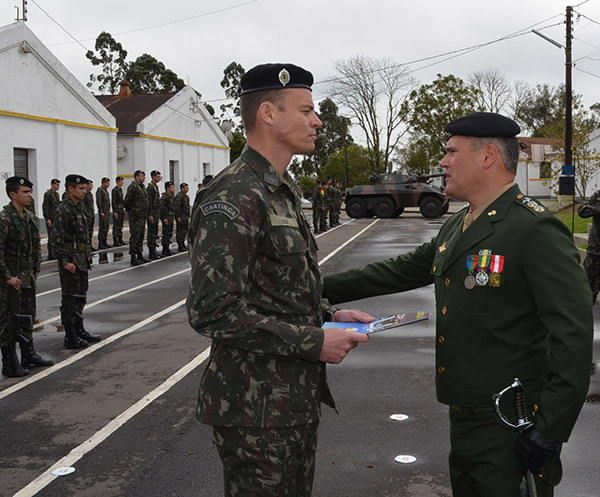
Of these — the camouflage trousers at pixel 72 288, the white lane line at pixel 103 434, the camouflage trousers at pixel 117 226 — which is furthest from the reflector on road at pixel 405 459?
the camouflage trousers at pixel 117 226

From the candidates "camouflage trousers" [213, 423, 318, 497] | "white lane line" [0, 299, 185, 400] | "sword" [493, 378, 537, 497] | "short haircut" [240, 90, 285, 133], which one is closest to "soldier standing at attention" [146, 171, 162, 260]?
"white lane line" [0, 299, 185, 400]

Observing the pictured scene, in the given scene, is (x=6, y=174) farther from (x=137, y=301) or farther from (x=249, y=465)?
(x=249, y=465)

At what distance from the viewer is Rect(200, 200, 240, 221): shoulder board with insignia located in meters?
2.37

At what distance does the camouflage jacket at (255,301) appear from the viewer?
234 centimetres

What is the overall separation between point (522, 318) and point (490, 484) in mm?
633

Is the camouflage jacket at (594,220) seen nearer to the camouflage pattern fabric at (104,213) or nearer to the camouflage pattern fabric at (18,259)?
the camouflage pattern fabric at (18,259)

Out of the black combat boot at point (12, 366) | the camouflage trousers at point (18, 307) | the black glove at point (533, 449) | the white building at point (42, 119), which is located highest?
the white building at point (42, 119)

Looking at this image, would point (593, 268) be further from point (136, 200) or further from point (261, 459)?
point (136, 200)

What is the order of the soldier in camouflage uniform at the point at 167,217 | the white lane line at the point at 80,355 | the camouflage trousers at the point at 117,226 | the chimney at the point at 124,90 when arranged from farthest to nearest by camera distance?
the chimney at the point at 124,90
the camouflage trousers at the point at 117,226
the soldier in camouflage uniform at the point at 167,217
the white lane line at the point at 80,355

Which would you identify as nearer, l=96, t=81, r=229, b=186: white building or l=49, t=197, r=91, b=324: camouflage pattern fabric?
l=49, t=197, r=91, b=324: camouflage pattern fabric

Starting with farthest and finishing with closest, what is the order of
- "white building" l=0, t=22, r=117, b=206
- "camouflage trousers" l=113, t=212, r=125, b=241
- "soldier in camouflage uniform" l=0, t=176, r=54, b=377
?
"white building" l=0, t=22, r=117, b=206 < "camouflage trousers" l=113, t=212, r=125, b=241 < "soldier in camouflage uniform" l=0, t=176, r=54, b=377

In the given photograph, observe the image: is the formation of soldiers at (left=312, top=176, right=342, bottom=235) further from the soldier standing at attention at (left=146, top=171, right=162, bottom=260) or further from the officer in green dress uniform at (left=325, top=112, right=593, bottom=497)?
the officer in green dress uniform at (left=325, top=112, right=593, bottom=497)

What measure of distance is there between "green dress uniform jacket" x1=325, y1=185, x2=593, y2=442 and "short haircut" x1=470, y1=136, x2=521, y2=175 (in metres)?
0.11

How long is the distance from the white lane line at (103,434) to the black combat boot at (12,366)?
1.65 meters
